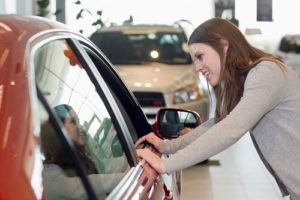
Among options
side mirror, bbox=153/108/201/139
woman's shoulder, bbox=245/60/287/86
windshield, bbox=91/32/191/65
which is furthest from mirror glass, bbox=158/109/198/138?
windshield, bbox=91/32/191/65

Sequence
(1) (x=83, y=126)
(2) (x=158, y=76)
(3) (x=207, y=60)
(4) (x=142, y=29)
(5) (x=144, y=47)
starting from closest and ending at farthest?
(1) (x=83, y=126), (3) (x=207, y=60), (2) (x=158, y=76), (5) (x=144, y=47), (4) (x=142, y=29)

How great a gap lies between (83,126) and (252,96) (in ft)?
2.05

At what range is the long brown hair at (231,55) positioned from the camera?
2.65 metres

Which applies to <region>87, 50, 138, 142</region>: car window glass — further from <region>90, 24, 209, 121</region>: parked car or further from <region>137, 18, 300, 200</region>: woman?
<region>90, 24, 209, 121</region>: parked car

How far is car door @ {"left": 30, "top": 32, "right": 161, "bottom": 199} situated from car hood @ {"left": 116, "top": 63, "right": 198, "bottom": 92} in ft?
17.5

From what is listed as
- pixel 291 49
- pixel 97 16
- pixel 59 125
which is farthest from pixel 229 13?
pixel 59 125

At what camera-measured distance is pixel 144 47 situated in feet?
31.3

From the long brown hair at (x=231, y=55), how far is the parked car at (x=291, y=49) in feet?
40.7

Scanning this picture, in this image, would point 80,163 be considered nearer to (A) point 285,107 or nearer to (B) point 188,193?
(A) point 285,107

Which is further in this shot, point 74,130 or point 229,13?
point 229,13

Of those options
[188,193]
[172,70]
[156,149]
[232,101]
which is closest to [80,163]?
[232,101]

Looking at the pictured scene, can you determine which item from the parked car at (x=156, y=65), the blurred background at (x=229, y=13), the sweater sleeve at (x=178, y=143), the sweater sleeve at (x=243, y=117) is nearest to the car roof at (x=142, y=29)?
the parked car at (x=156, y=65)

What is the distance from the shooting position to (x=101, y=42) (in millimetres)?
9695

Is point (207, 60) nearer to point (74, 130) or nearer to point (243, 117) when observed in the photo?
point (243, 117)
